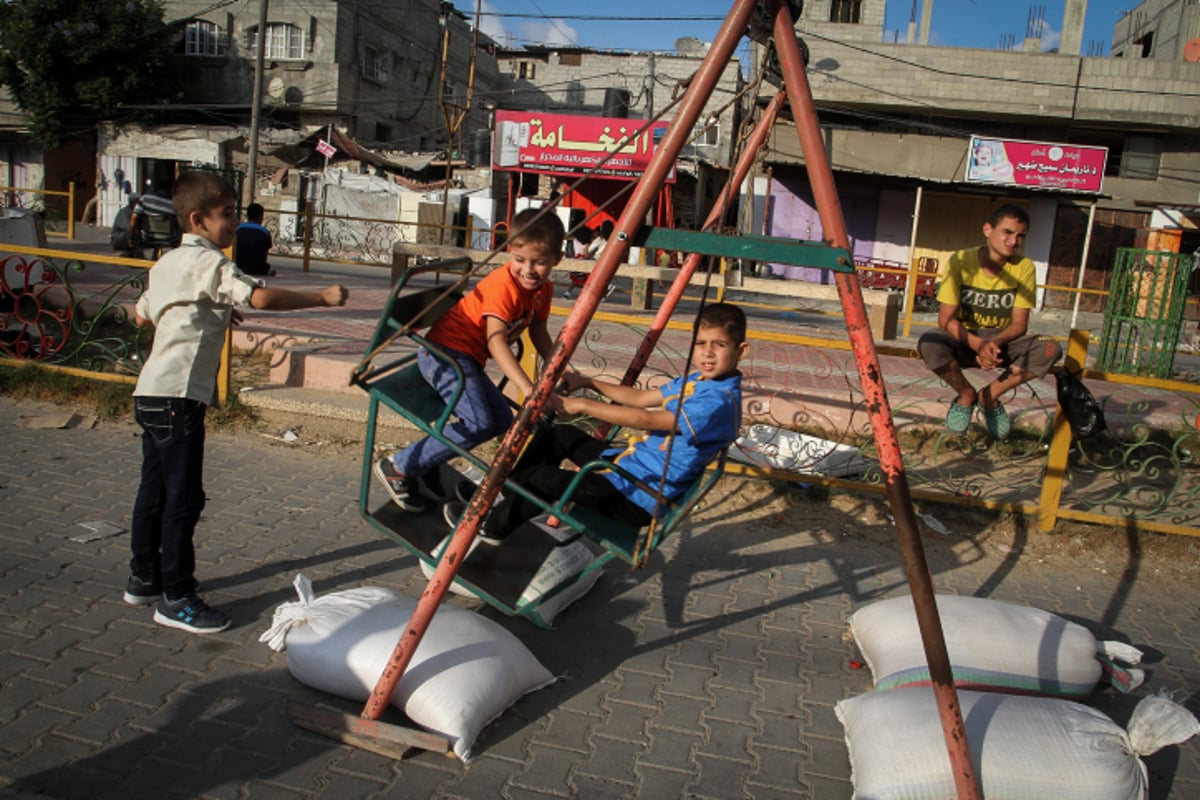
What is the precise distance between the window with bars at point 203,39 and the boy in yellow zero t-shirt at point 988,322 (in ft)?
105

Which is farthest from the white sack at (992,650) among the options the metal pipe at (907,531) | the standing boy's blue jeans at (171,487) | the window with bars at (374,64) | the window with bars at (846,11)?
the window with bars at (374,64)

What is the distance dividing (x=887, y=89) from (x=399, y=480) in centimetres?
2491

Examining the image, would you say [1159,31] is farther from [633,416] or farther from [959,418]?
[633,416]

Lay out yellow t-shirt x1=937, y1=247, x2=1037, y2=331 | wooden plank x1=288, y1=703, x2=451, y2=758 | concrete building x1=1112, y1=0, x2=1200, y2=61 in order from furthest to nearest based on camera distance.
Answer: concrete building x1=1112, y1=0, x2=1200, y2=61 → yellow t-shirt x1=937, y1=247, x2=1037, y2=331 → wooden plank x1=288, y1=703, x2=451, y2=758

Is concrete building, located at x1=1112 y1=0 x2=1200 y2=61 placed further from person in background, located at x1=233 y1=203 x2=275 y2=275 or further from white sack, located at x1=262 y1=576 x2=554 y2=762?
white sack, located at x1=262 y1=576 x2=554 y2=762

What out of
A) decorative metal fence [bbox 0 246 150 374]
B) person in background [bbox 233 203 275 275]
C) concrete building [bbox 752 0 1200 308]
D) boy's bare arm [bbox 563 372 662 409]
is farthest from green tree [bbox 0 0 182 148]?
boy's bare arm [bbox 563 372 662 409]

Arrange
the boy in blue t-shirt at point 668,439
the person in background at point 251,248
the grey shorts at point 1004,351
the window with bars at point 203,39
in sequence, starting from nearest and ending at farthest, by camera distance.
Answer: the boy in blue t-shirt at point 668,439 < the grey shorts at point 1004,351 < the person in background at point 251,248 < the window with bars at point 203,39

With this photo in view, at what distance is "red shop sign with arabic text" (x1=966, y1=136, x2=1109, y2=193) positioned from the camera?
20.8 meters

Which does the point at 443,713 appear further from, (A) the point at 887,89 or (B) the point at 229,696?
(A) the point at 887,89

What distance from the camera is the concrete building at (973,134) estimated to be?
23.3 meters

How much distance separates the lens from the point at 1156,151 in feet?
79.7

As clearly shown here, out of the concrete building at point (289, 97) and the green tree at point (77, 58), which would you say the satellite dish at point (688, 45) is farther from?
the green tree at point (77, 58)

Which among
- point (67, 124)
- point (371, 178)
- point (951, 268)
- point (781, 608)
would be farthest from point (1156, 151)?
point (67, 124)

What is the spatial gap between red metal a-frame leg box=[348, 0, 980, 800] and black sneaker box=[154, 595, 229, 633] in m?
0.92
